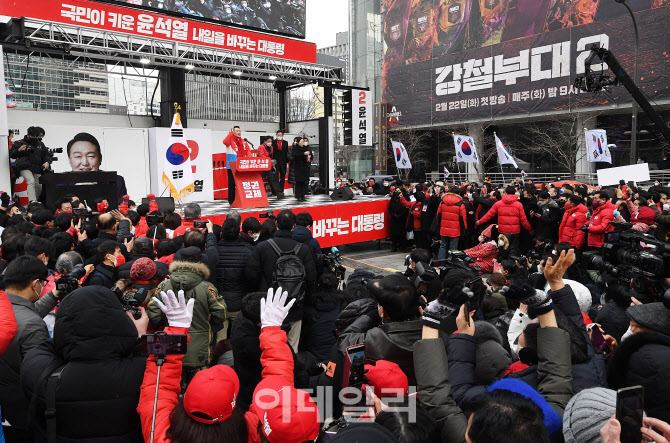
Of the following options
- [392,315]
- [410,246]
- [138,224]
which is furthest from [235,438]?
[410,246]

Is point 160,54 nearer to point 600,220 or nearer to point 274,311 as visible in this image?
point 600,220

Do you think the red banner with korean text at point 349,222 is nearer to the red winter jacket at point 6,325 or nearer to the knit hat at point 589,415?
the red winter jacket at point 6,325

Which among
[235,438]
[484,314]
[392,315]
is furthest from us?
[484,314]

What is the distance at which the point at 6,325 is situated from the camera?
261cm

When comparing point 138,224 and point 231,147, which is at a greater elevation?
point 231,147

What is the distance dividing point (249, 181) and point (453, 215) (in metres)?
4.78

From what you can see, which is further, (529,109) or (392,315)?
(529,109)

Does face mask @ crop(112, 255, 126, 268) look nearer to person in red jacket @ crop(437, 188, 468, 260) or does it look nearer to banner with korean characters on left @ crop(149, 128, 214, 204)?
person in red jacket @ crop(437, 188, 468, 260)

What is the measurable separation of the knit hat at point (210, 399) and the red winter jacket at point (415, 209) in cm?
1106

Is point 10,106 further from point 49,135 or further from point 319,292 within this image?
point 319,292

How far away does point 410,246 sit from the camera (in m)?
13.9

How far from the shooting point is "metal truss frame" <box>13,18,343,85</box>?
1116 cm

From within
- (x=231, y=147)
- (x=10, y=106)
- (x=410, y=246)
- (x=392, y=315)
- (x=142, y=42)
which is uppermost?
(x=142, y=42)

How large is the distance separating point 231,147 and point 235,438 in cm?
943
